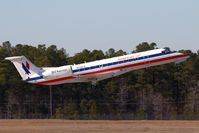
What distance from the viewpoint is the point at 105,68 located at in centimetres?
7188

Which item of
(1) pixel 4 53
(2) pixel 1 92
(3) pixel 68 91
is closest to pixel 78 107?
(3) pixel 68 91

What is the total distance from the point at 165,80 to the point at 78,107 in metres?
17.2

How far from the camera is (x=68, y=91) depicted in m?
103

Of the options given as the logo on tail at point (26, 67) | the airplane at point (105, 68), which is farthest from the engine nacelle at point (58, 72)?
the logo on tail at point (26, 67)

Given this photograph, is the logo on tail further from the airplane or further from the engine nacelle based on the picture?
the engine nacelle

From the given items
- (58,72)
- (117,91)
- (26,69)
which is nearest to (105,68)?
(58,72)

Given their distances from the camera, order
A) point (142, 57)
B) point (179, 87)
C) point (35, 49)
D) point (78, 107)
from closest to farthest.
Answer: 1. point (142, 57)
2. point (78, 107)
3. point (179, 87)
4. point (35, 49)

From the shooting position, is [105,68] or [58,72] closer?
[105,68]

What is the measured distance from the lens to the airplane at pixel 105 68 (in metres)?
69.6

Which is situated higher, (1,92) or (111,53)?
(111,53)

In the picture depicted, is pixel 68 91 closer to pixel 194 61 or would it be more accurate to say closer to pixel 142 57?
pixel 194 61
